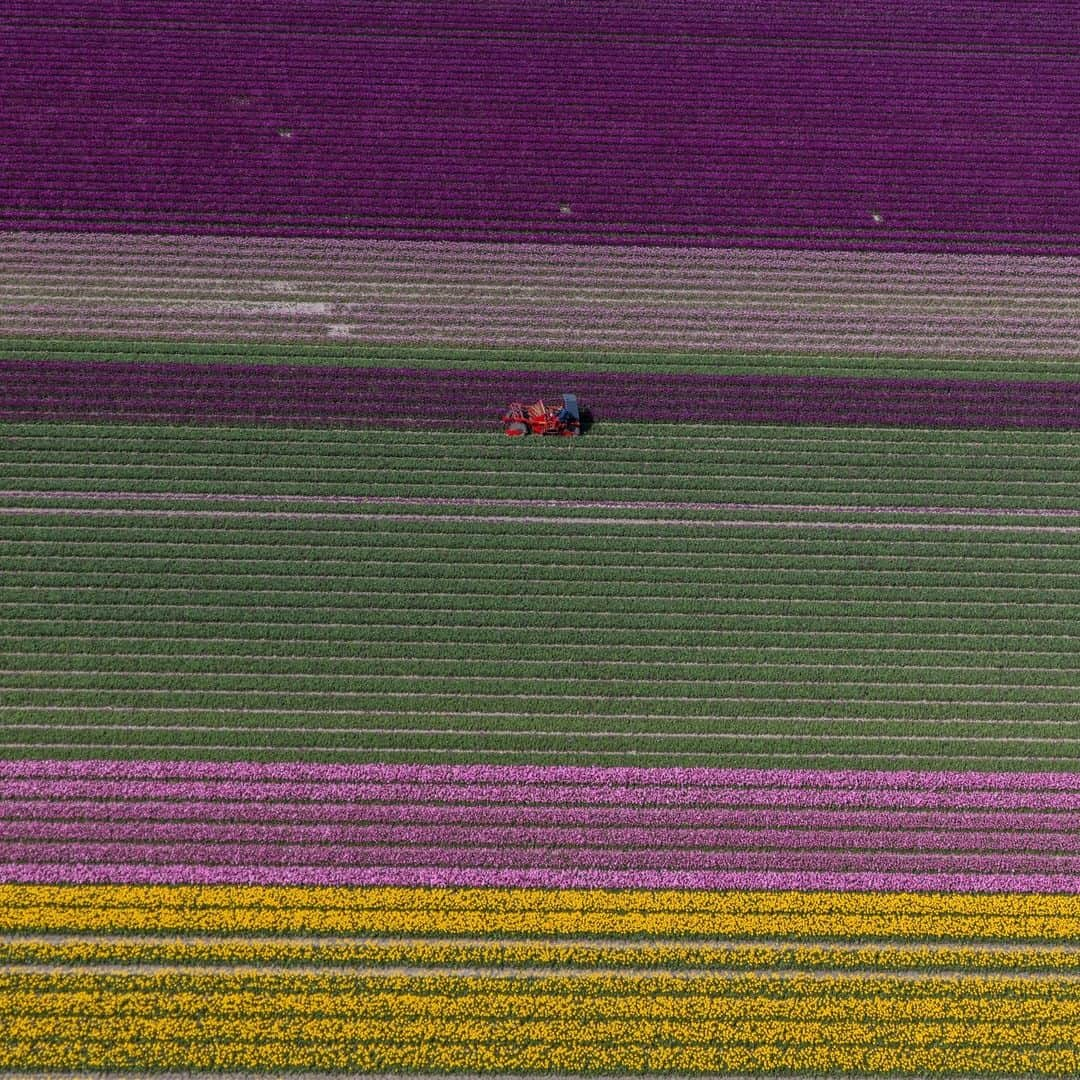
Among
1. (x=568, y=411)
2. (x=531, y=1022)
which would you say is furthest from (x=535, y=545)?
(x=531, y=1022)

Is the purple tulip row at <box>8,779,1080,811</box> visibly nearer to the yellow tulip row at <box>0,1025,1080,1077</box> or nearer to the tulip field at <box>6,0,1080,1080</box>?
the tulip field at <box>6,0,1080,1080</box>

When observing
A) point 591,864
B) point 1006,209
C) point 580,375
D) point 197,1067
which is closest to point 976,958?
point 591,864

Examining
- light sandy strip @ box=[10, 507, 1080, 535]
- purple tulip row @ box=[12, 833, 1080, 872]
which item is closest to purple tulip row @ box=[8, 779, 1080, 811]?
purple tulip row @ box=[12, 833, 1080, 872]

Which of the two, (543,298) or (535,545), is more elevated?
(543,298)

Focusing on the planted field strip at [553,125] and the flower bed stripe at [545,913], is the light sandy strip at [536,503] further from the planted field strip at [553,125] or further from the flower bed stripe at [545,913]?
the planted field strip at [553,125]

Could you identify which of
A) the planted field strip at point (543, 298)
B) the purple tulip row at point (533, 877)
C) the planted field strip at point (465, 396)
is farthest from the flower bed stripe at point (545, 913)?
the planted field strip at point (543, 298)

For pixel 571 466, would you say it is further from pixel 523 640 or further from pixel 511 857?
pixel 511 857
